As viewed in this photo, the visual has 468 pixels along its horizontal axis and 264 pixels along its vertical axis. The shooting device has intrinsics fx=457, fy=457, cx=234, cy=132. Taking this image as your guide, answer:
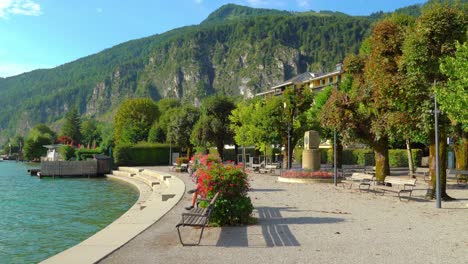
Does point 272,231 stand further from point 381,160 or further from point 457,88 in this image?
point 381,160

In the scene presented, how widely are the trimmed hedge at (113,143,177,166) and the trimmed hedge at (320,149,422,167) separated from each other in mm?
22350

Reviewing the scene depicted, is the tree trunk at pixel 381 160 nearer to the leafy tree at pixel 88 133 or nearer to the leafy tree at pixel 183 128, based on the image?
the leafy tree at pixel 183 128

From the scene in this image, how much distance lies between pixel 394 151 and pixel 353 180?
87.7 ft

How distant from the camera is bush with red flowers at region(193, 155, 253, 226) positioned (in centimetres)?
1227

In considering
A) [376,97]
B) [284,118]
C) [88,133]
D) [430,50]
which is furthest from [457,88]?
[88,133]

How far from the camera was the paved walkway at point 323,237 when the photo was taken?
8688 millimetres

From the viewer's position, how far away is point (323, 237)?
10.7 metres

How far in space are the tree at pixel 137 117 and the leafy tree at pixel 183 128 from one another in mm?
24631

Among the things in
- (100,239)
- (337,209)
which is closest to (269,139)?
(337,209)

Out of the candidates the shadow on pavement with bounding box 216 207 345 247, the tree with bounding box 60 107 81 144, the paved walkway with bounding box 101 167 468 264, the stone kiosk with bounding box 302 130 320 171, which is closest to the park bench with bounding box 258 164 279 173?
the stone kiosk with bounding box 302 130 320 171

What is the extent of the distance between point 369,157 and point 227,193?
43.2 m

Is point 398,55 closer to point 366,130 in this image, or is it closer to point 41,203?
point 366,130

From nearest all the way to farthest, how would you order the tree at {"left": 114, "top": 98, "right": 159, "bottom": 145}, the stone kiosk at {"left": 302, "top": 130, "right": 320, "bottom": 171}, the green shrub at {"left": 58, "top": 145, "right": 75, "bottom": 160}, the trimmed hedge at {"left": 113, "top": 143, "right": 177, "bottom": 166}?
1. the stone kiosk at {"left": 302, "top": 130, "right": 320, "bottom": 171}
2. the trimmed hedge at {"left": 113, "top": 143, "right": 177, "bottom": 166}
3. the green shrub at {"left": 58, "top": 145, "right": 75, "bottom": 160}
4. the tree at {"left": 114, "top": 98, "right": 159, "bottom": 145}

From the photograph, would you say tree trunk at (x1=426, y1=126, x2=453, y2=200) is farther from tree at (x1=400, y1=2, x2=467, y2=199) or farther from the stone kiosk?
the stone kiosk
